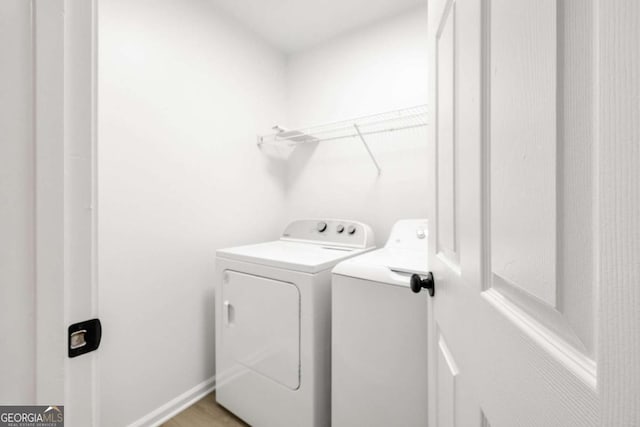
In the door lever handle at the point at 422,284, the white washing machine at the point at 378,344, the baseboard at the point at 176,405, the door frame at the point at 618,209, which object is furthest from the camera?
the baseboard at the point at 176,405

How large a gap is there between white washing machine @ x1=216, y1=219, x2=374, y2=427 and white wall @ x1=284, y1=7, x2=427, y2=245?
0.43 m

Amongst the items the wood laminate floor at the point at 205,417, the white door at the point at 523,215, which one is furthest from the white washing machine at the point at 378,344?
the wood laminate floor at the point at 205,417

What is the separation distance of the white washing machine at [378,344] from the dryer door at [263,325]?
8.8 inches

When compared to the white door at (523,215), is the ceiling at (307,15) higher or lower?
higher

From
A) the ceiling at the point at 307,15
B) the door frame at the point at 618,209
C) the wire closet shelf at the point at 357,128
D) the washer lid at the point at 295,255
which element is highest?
the ceiling at the point at 307,15

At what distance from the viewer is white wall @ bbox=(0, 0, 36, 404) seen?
386mm

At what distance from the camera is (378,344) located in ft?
3.63

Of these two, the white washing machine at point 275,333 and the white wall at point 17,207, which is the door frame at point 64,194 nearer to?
the white wall at point 17,207

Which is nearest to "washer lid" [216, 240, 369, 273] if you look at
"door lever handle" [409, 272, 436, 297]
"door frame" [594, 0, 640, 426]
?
"door lever handle" [409, 272, 436, 297]

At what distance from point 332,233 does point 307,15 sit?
1622 mm

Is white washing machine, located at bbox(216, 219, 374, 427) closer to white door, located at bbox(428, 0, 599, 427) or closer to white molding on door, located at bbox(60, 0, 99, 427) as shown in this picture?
white door, located at bbox(428, 0, 599, 427)

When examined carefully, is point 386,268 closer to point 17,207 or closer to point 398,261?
point 398,261

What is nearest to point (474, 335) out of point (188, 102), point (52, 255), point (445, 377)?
point (445, 377)

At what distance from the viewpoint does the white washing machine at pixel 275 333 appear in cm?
127
